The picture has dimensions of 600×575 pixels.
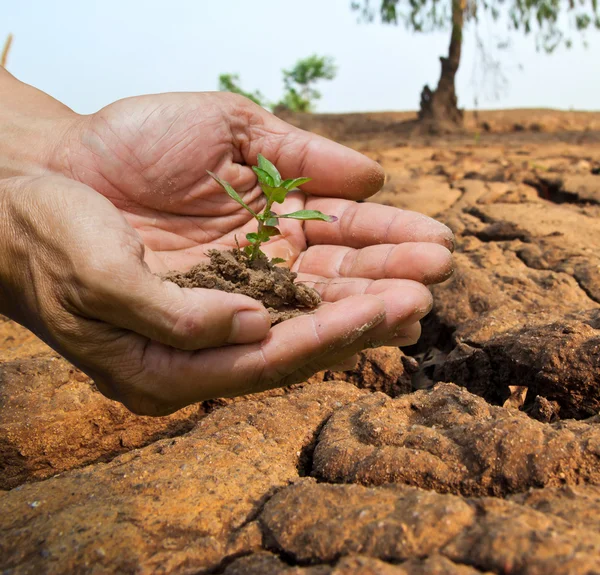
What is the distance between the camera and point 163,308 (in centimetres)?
165

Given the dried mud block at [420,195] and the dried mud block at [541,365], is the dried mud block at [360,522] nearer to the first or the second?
the dried mud block at [541,365]

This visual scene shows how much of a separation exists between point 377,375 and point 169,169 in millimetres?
1317

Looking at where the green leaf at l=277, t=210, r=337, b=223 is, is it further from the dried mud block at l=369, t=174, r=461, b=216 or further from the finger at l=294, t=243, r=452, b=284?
the dried mud block at l=369, t=174, r=461, b=216

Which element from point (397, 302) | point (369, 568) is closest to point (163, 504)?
point (369, 568)

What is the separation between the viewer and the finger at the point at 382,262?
7.42ft

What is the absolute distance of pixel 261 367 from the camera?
6.10 feet

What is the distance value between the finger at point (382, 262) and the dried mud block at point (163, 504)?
2.25 feet

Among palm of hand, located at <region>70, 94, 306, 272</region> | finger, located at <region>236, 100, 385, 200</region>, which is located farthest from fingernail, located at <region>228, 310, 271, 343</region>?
finger, located at <region>236, 100, 385, 200</region>

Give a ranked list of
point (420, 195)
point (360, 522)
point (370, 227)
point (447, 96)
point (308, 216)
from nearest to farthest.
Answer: point (360, 522), point (308, 216), point (370, 227), point (420, 195), point (447, 96)

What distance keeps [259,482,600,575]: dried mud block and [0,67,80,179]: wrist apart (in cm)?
197

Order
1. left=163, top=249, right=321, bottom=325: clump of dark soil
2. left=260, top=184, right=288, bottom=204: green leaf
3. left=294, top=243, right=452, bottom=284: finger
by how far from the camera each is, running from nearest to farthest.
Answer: left=163, top=249, right=321, bottom=325: clump of dark soil < left=294, top=243, right=452, bottom=284: finger < left=260, top=184, right=288, bottom=204: green leaf

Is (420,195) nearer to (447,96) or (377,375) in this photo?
(377,375)

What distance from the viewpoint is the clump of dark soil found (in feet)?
7.01

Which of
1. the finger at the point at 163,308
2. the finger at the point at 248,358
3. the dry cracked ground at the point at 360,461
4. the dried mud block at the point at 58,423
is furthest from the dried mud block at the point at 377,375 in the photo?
the finger at the point at 163,308
